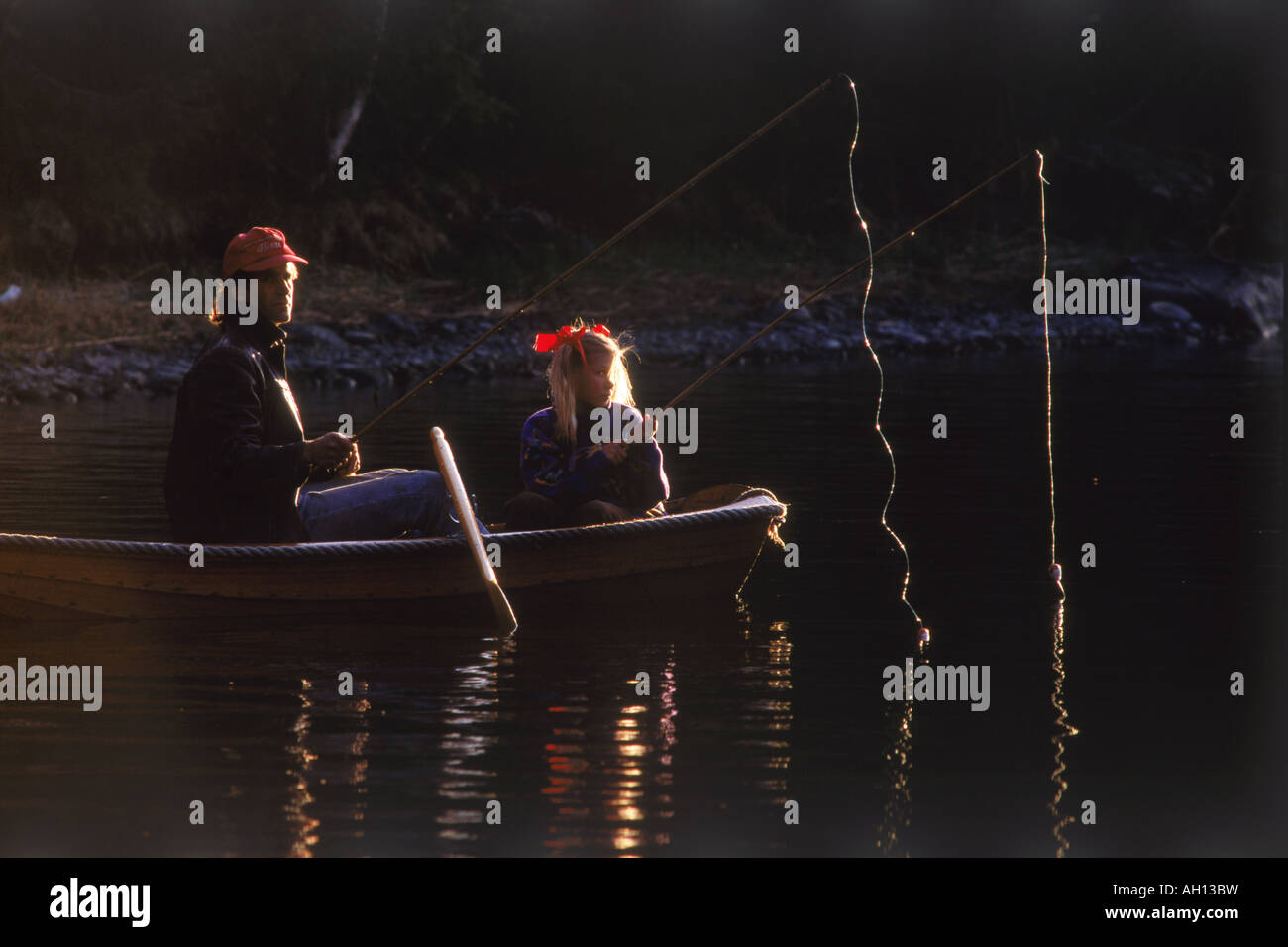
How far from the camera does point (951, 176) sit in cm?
3894

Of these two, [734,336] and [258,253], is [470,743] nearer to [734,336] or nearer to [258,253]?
[258,253]

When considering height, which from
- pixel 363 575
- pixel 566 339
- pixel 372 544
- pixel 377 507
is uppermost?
pixel 566 339

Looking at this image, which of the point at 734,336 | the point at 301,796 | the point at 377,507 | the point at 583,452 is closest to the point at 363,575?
the point at 377,507

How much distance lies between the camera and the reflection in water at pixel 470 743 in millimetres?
5230

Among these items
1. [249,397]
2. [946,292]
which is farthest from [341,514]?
[946,292]

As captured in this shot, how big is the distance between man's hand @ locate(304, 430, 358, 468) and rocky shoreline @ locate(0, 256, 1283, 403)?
15050 mm

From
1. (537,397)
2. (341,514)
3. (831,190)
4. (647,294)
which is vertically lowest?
(341,514)

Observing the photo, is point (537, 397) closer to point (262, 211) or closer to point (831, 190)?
point (262, 211)

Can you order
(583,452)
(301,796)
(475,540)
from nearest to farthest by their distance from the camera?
1. (301,796)
2. (475,540)
3. (583,452)

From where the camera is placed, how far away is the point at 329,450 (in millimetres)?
7246

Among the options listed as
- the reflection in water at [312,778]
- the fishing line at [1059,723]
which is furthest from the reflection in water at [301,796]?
the fishing line at [1059,723]

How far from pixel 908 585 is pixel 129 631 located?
3710 millimetres

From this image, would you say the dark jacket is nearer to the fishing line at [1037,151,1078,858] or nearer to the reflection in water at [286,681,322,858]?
the reflection in water at [286,681,322,858]

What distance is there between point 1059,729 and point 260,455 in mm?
3220
